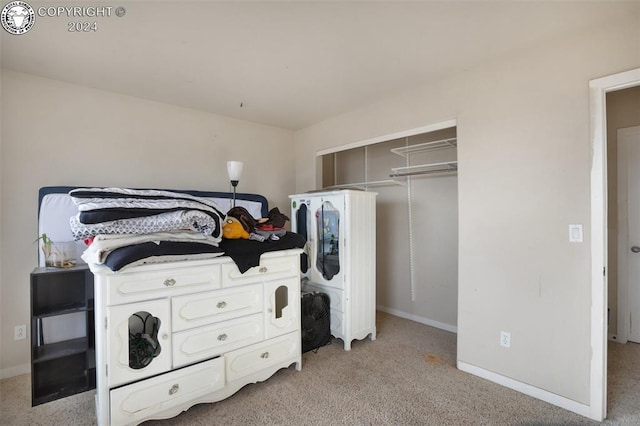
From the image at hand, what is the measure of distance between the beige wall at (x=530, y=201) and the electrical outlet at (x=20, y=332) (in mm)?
3408

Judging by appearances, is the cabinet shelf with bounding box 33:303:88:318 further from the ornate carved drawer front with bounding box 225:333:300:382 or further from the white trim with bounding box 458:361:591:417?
the white trim with bounding box 458:361:591:417

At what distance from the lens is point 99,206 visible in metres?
1.66

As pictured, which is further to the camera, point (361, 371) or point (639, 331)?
point (639, 331)

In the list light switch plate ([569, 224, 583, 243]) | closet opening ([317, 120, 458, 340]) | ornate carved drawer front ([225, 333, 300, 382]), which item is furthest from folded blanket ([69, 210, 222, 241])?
light switch plate ([569, 224, 583, 243])

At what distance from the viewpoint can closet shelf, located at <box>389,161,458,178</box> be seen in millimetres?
3045

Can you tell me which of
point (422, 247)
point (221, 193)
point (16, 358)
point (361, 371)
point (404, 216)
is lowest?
point (361, 371)

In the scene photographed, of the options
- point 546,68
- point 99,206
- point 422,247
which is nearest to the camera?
point 99,206

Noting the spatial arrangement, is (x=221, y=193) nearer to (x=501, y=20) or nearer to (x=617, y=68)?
(x=501, y=20)

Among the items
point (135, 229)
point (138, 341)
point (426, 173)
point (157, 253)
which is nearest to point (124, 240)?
point (135, 229)

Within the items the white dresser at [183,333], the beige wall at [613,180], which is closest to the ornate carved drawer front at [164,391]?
the white dresser at [183,333]

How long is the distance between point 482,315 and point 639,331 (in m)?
1.89

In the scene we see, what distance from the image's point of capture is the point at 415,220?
3602 millimetres

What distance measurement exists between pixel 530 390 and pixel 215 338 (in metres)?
2.15

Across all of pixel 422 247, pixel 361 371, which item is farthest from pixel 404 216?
pixel 361 371
